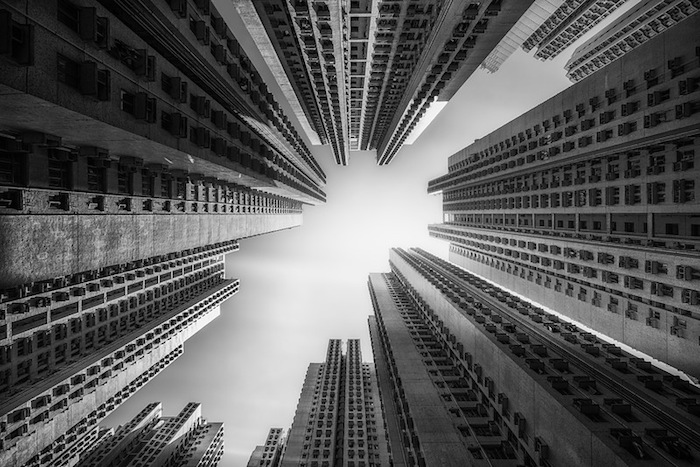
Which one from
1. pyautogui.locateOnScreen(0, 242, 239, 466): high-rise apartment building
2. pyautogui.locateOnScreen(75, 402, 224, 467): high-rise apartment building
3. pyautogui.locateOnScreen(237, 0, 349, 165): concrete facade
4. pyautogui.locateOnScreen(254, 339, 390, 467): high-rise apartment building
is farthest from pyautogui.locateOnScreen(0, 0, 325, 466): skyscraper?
pyautogui.locateOnScreen(75, 402, 224, 467): high-rise apartment building

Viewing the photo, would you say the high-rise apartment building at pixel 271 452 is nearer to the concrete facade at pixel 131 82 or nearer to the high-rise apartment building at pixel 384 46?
the high-rise apartment building at pixel 384 46

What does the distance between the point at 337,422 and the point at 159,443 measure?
2697 inches

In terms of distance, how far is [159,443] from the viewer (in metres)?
129

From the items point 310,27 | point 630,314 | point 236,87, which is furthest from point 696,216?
point 310,27

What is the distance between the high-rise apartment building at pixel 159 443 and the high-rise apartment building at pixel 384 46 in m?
120

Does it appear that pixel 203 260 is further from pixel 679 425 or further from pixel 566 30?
pixel 566 30

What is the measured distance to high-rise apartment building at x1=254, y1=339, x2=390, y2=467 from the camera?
3442 inches

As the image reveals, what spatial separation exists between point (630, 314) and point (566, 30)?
137 metres

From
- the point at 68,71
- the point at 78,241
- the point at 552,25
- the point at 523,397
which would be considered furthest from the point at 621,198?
the point at 552,25

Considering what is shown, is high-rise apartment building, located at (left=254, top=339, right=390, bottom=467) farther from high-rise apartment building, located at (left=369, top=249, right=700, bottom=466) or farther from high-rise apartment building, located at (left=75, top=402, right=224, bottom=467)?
high-rise apartment building, located at (left=75, top=402, right=224, bottom=467)

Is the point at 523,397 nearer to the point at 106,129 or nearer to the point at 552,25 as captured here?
the point at 106,129

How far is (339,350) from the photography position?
163 metres

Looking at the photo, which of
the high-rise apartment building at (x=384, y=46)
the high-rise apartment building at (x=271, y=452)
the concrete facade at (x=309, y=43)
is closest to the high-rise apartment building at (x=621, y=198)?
the high-rise apartment building at (x=384, y=46)

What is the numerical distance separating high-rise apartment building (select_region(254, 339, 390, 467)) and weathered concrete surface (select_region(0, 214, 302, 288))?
2766 inches
